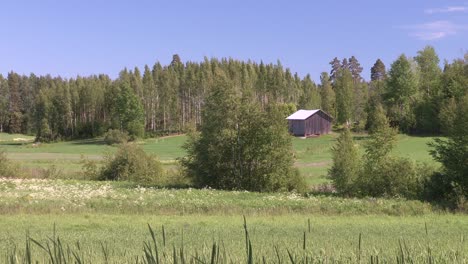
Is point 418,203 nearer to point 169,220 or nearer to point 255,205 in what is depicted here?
point 255,205

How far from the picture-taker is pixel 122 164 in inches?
1842

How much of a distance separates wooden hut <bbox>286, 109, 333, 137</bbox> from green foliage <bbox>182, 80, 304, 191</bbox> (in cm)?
7801

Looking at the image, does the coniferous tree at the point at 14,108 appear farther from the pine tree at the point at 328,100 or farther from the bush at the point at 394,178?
the bush at the point at 394,178

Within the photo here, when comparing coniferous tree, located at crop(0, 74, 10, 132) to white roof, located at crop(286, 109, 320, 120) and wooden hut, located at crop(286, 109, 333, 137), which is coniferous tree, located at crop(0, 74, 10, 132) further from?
white roof, located at crop(286, 109, 320, 120)

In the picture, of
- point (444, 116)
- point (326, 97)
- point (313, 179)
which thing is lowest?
point (313, 179)

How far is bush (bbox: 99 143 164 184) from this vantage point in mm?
44656

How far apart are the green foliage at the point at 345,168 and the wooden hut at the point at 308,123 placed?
78.7m

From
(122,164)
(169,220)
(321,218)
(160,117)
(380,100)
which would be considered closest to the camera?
(169,220)

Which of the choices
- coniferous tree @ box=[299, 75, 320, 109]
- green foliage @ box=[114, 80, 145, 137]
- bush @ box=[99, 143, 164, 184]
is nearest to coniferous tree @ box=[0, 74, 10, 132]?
green foliage @ box=[114, 80, 145, 137]

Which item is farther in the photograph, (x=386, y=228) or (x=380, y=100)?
(x=380, y=100)

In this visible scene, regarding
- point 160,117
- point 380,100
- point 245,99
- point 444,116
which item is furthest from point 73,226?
point 160,117

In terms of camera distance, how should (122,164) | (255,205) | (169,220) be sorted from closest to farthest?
1. (169,220)
2. (255,205)
3. (122,164)

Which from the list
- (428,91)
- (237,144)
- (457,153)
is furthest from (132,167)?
(428,91)

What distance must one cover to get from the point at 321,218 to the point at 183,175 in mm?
19504
